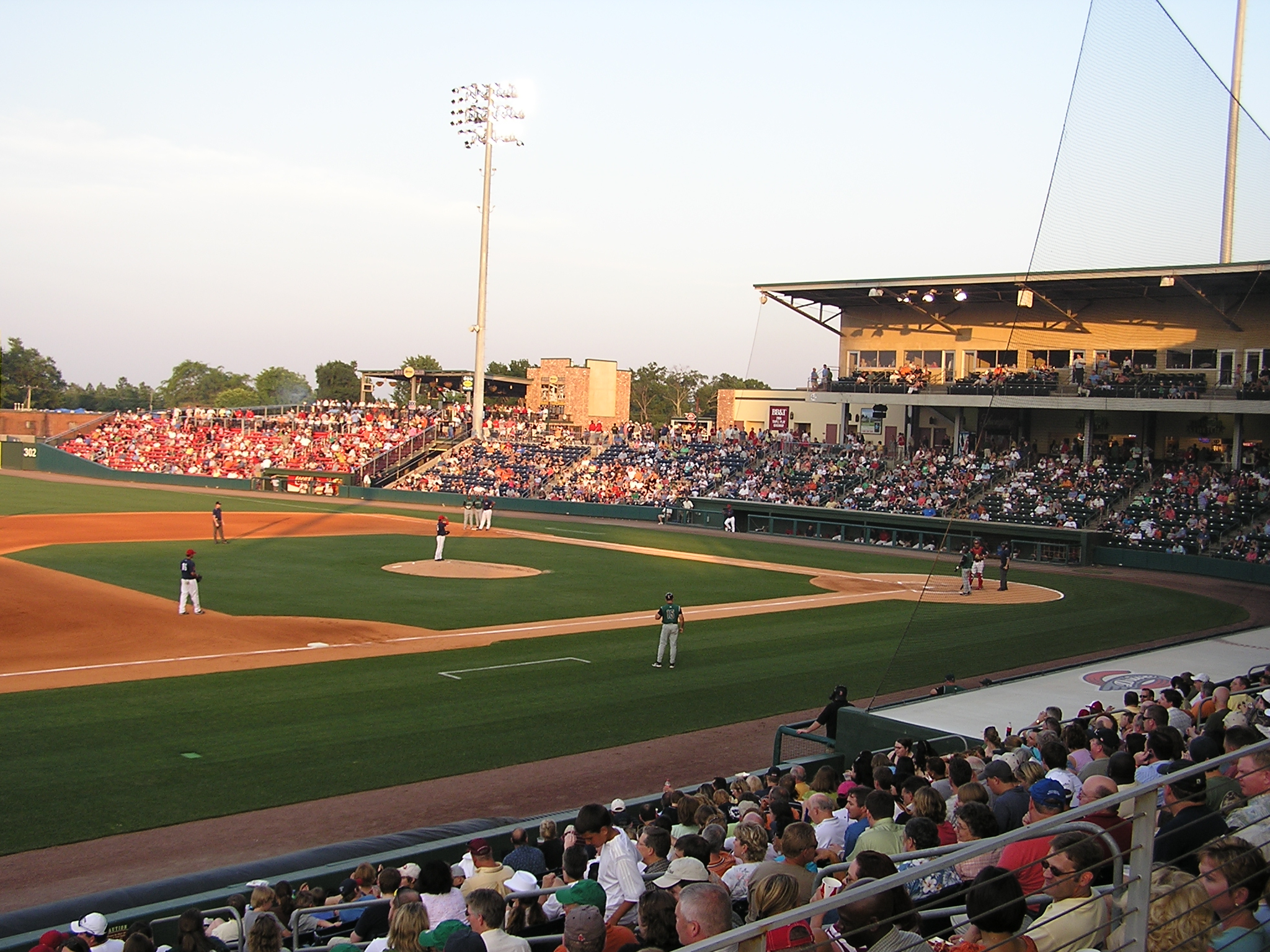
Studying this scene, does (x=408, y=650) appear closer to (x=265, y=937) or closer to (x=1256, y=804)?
(x=265, y=937)

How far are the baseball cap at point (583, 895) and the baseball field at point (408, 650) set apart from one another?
5801 mm

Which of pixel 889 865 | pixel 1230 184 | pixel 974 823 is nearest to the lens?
pixel 889 865

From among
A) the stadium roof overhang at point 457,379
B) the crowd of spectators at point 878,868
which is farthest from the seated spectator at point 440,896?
the stadium roof overhang at point 457,379

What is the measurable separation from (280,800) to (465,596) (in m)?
14.1

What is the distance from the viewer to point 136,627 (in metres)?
19.8

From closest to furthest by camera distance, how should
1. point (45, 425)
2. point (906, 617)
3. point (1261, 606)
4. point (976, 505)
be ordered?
point (1261, 606) → point (906, 617) → point (976, 505) → point (45, 425)

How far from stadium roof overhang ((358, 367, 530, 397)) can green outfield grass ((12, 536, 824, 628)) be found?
3436 cm

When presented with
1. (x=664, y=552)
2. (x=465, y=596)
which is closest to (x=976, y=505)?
(x=664, y=552)

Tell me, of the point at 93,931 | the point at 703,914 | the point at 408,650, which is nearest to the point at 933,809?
the point at 703,914

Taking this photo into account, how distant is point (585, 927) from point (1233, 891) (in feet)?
9.00

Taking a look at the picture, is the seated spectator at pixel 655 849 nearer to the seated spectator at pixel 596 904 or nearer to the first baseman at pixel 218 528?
the seated spectator at pixel 596 904

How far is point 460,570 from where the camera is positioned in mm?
29891

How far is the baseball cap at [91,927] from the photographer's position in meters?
6.62

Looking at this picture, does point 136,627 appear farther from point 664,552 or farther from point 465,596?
point 664,552
